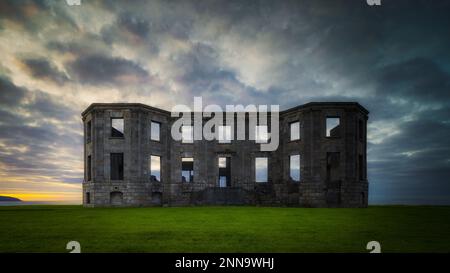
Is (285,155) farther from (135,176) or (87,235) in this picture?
(87,235)

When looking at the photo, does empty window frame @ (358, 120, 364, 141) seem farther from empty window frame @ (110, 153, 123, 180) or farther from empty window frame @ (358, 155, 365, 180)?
empty window frame @ (110, 153, 123, 180)

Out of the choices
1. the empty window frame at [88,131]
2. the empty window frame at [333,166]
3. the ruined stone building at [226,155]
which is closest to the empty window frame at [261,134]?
the ruined stone building at [226,155]

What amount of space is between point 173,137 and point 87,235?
22768 mm

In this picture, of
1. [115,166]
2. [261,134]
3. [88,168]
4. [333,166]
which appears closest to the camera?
[333,166]

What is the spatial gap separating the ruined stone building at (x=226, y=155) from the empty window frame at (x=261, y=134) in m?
0.75

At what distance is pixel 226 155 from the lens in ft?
102

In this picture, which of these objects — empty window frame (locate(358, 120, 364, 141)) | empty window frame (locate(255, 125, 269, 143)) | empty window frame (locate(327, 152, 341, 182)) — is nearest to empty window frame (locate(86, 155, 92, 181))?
empty window frame (locate(255, 125, 269, 143))

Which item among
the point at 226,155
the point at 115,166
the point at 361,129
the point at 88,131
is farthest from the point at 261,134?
the point at 88,131

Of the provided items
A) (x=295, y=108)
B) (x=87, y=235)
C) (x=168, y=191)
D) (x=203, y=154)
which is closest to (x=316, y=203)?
(x=295, y=108)

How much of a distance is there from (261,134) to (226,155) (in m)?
4.31

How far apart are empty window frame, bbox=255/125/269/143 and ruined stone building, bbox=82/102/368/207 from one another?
29.5 inches

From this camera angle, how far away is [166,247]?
6852mm

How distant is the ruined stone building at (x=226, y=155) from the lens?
1049 inches

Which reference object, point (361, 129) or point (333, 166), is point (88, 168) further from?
point (361, 129)
